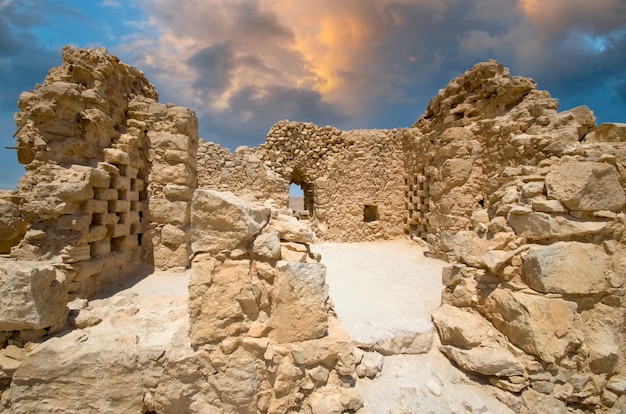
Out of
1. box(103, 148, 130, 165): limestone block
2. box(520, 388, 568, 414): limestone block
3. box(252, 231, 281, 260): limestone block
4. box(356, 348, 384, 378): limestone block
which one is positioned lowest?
box(520, 388, 568, 414): limestone block

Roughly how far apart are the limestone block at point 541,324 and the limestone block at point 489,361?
20cm

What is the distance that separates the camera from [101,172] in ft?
14.0

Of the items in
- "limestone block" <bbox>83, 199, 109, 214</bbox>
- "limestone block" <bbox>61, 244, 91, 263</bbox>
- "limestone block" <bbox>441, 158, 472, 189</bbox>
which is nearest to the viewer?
"limestone block" <bbox>61, 244, 91, 263</bbox>

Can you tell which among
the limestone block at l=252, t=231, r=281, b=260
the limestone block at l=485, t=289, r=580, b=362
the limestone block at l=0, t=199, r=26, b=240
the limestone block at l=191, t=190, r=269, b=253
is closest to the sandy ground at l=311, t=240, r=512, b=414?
the limestone block at l=485, t=289, r=580, b=362

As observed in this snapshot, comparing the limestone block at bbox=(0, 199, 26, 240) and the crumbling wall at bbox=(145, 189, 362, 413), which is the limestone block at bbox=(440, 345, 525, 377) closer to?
the crumbling wall at bbox=(145, 189, 362, 413)

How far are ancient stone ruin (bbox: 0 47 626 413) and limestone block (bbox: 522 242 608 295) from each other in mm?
16

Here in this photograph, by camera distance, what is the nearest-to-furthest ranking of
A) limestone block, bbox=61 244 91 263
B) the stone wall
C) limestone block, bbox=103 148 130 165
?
1. limestone block, bbox=61 244 91 263
2. limestone block, bbox=103 148 130 165
3. the stone wall

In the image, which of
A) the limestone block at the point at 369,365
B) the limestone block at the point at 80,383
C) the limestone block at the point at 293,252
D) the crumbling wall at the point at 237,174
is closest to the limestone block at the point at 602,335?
the limestone block at the point at 369,365

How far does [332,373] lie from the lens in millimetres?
2766

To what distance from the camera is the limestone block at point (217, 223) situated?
8.18ft

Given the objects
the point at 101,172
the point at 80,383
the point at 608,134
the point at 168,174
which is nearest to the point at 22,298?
the point at 80,383

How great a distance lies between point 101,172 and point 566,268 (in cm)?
583

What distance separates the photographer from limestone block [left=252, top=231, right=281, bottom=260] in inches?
105

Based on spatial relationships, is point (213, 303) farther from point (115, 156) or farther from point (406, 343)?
point (115, 156)
